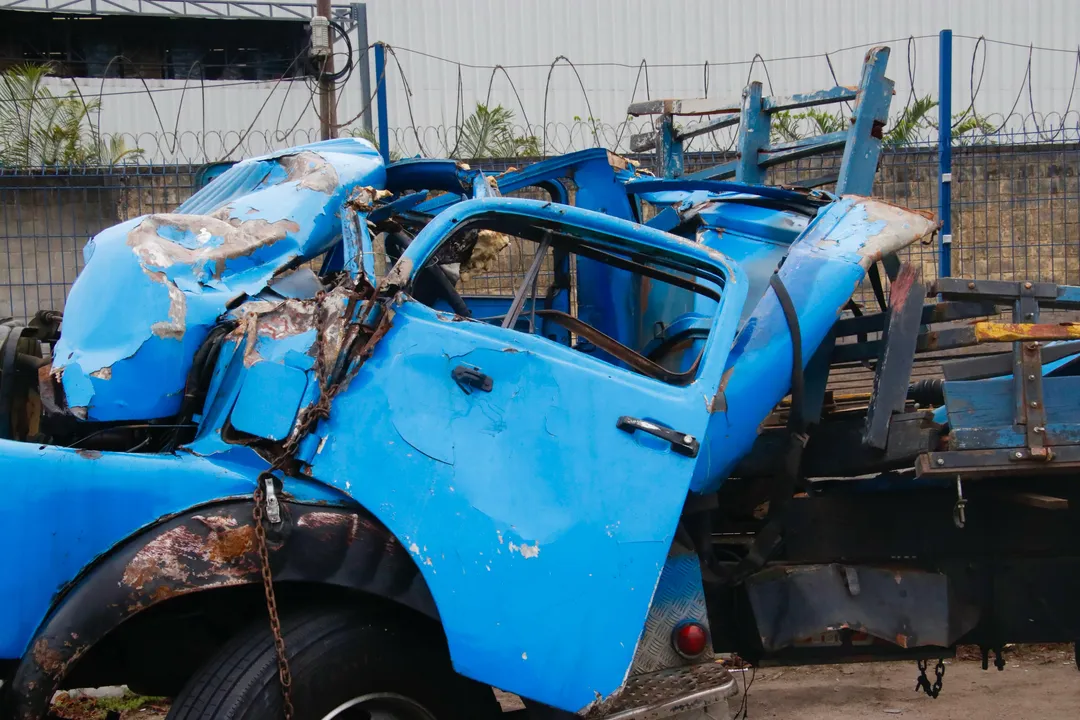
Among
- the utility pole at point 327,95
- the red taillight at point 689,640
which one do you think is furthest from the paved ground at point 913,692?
the utility pole at point 327,95

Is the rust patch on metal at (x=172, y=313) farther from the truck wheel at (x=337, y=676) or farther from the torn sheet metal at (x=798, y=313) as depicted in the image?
the torn sheet metal at (x=798, y=313)

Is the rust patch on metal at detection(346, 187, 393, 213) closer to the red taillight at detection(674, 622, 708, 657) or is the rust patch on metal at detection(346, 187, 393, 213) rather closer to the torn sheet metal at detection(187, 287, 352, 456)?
the torn sheet metal at detection(187, 287, 352, 456)

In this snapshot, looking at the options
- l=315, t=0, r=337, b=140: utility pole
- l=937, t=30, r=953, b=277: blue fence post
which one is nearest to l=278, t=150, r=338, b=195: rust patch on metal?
l=315, t=0, r=337, b=140: utility pole

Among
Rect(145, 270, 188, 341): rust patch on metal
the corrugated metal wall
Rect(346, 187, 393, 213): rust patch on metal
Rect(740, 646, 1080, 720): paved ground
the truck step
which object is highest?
the corrugated metal wall

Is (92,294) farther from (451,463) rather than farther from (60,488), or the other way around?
(451,463)

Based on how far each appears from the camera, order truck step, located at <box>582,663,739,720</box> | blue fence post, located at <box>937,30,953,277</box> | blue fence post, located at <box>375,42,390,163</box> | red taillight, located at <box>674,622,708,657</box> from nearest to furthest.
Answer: truck step, located at <box>582,663,739,720</box>, red taillight, located at <box>674,622,708,657</box>, blue fence post, located at <box>937,30,953,277</box>, blue fence post, located at <box>375,42,390,163</box>

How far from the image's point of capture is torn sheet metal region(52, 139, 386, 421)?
10.1 feet

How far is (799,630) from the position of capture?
3.66m

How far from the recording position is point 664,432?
9.73ft

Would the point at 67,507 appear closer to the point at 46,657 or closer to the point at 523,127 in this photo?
Answer: the point at 46,657

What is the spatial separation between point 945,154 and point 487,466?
588 cm

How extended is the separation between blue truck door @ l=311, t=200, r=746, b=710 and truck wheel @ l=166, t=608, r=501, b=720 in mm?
246

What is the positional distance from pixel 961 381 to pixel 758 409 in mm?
746

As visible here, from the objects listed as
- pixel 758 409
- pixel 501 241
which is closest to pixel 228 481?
pixel 501 241
